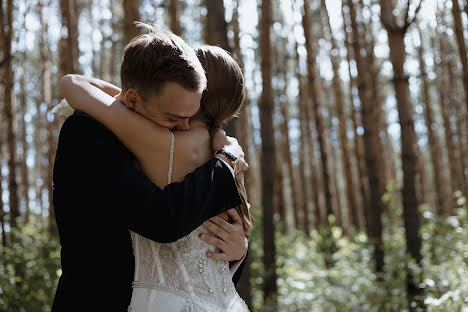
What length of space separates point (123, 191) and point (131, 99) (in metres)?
0.26

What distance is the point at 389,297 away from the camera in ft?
16.2

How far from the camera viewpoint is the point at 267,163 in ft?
18.3

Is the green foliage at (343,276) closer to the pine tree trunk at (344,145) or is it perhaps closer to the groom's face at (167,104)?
the groom's face at (167,104)

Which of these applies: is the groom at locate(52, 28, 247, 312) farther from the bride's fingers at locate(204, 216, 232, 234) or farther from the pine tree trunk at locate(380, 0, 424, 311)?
the pine tree trunk at locate(380, 0, 424, 311)

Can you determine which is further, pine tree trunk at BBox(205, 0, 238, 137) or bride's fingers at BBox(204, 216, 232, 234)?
pine tree trunk at BBox(205, 0, 238, 137)

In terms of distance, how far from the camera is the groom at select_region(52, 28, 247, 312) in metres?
1.26

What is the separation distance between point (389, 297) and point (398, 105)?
5.84 ft

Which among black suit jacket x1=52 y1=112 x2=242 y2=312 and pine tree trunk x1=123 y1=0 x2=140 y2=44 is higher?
pine tree trunk x1=123 y1=0 x2=140 y2=44

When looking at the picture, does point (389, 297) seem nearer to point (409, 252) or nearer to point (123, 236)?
point (409, 252)

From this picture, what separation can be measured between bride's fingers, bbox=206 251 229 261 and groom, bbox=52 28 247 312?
0.37ft

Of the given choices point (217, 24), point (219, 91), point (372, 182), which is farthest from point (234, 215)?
point (372, 182)

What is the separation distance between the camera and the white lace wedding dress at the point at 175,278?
134 cm

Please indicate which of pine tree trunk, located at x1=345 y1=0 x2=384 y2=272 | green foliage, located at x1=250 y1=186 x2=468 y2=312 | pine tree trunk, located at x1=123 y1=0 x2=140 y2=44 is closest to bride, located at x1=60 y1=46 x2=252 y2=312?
green foliage, located at x1=250 y1=186 x2=468 y2=312

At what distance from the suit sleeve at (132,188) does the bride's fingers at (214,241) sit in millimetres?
89
